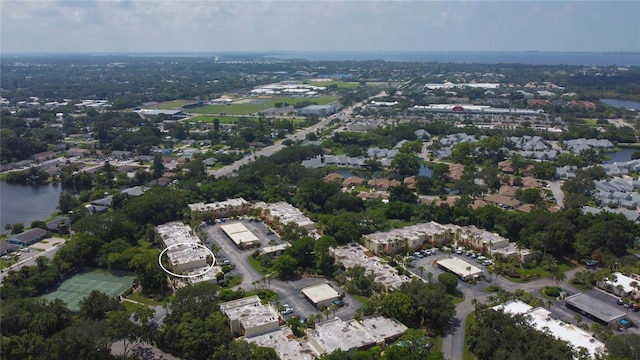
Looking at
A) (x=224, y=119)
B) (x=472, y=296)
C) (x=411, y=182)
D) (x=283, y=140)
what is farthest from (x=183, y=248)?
(x=224, y=119)

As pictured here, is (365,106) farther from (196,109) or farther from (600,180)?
(600,180)

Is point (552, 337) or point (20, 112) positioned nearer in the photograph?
point (552, 337)

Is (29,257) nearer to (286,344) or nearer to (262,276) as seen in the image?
(262,276)

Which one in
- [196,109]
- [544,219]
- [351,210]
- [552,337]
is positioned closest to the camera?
[552,337]

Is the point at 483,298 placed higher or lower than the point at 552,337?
lower

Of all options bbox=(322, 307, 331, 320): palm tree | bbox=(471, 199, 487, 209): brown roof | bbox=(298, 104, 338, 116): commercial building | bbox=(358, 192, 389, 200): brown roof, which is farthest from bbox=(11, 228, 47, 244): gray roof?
bbox=(298, 104, 338, 116): commercial building

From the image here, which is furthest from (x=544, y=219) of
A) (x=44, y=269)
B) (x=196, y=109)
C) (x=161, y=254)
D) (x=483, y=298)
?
(x=196, y=109)

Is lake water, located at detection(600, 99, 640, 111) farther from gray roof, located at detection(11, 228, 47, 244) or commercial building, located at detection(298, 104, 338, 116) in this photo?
gray roof, located at detection(11, 228, 47, 244)
